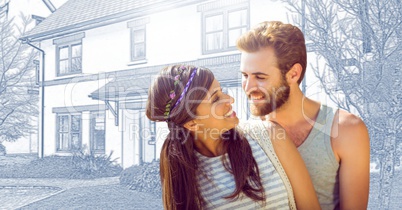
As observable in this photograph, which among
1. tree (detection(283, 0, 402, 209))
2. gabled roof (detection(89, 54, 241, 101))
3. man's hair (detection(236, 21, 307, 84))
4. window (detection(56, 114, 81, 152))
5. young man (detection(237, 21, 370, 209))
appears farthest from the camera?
window (detection(56, 114, 81, 152))

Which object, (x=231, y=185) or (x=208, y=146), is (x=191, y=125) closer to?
(x=208, y=146)

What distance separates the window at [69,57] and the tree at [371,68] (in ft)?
5.33

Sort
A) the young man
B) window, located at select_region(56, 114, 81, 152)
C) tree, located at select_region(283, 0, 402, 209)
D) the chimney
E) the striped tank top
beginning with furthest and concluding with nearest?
the chimney → window, located at select_region(56, 114, 81, 152) → tree, located at select_region(283, 0, 402, 209) → the young man → the striped tank top

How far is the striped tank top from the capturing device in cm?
117

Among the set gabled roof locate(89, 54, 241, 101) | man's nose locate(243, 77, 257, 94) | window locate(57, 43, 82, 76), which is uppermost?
window locate(57, 43, 82, 76)

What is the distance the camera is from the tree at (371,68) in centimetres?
225

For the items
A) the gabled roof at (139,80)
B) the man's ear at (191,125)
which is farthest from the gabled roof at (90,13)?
the man's ear at (191,125)

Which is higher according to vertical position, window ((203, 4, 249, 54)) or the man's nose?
window ((203, 4, 249, 54))

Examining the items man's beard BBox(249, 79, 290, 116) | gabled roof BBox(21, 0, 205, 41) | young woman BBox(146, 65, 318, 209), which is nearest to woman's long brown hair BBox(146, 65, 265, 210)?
young woman BBox(146, 65, 318, 209)

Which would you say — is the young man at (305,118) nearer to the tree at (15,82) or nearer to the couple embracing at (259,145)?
the couple embracing at (259,145)

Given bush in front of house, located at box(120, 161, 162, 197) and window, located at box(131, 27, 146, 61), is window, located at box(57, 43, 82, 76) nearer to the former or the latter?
window, located at box(131, 27, 146, 61)

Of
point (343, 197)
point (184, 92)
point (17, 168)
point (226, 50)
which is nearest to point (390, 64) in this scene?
point (226, 50)

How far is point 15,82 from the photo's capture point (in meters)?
2.98

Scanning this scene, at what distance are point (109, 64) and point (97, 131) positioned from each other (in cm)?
48
